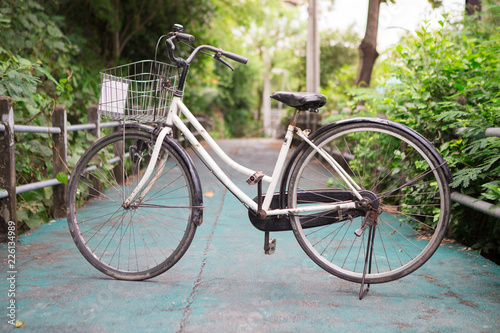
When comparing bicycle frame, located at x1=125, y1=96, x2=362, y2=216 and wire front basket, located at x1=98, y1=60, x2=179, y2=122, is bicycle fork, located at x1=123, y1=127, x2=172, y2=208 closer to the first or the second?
bicycle frame, located at x1=125, y1=96, x2=362, y2=216

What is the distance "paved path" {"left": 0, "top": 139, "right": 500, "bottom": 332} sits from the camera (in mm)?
2357

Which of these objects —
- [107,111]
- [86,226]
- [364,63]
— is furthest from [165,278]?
[364,63]

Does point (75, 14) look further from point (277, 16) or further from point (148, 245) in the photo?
point (277, 16)

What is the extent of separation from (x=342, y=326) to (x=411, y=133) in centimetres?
113

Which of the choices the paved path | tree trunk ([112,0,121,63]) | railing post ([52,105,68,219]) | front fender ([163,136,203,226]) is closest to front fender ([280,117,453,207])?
front fender ([163,136,203,226])

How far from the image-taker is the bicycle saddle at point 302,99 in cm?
270

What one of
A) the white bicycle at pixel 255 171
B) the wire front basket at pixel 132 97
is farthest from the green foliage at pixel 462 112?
the wire front basket at pixel 132 97

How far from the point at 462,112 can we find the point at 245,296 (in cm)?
215

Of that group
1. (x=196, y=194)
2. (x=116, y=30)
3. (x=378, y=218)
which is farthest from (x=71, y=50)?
(x=378, y=218)

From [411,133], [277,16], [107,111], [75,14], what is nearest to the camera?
[411,133]

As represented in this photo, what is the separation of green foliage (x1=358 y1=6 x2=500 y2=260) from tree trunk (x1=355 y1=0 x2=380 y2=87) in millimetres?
5163

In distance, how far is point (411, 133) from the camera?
2678 mm

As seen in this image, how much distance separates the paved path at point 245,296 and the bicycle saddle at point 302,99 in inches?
43.2

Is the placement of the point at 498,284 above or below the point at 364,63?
below
